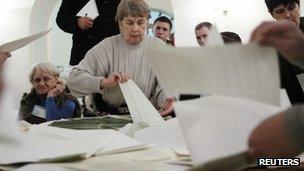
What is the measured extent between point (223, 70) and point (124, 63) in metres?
1.08

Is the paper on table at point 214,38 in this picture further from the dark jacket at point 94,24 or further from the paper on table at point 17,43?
the dark jacket at point 94,24

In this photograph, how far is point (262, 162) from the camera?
427 mm

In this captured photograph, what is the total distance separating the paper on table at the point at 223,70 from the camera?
17.5 inches

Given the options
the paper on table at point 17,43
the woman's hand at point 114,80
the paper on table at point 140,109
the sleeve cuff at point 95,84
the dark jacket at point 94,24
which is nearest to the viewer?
the paper on table at point 17,43

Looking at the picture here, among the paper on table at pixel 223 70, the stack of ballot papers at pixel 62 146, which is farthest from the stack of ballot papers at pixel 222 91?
the stack of ballot papers at pixel 62 146

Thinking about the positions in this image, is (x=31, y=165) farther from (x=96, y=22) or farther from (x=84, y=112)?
(x=96, y=22)

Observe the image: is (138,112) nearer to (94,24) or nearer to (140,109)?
(140,109)

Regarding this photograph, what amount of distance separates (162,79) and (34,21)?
4941mm

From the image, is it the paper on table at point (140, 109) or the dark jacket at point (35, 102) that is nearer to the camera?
the paper on table at point (140, 109)

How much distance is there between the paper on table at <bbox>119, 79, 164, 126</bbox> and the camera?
2.98ft

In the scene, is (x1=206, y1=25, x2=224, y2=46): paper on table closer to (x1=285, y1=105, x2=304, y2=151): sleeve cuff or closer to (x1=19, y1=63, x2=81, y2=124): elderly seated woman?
(x1=285, y1=105, x2=304, y2=151): sleeve cuff

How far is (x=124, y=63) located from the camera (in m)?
1.53

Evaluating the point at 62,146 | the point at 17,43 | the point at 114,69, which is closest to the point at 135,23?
the point at 114,69

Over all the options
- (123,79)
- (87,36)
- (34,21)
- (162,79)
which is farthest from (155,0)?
(162,79)
